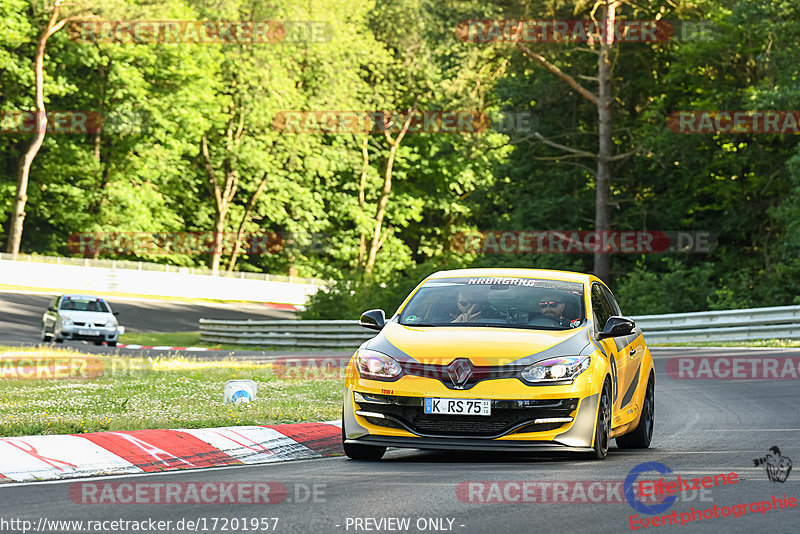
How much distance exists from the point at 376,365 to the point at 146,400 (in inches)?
192

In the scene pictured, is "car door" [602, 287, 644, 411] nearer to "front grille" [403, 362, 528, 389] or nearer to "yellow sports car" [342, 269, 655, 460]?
"yellow sports car" [342, 269, 655, 460]

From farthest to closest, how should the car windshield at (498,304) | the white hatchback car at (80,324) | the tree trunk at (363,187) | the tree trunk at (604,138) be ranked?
the tree trunk at (363,187)
the tree trunk at (604,138)
the white hatchback car at (80,324)
the car windshield at (498,304)

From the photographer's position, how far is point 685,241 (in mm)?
41438

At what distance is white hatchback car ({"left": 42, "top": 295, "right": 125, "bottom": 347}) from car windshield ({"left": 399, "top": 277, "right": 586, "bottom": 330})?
24.7 metres

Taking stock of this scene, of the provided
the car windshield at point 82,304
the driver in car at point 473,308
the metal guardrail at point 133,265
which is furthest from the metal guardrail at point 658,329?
the driver in car at point 473,308

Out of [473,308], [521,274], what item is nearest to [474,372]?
[473,308]

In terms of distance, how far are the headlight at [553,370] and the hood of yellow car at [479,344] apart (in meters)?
0.06

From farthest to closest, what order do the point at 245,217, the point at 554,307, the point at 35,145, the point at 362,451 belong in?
the point at 245,217, the point at 35,145, the point at 554,307, the point at 362,451

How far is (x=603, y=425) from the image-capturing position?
32.1 ft

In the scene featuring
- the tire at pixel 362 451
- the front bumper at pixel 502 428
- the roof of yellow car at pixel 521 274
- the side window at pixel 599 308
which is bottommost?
the tire at pixel 362 451

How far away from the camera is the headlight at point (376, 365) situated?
376 inches

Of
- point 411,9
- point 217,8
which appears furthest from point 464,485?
point 411,9

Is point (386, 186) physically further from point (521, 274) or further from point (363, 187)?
point (521, 274)

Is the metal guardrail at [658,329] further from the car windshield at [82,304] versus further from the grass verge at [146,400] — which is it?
the grass verge at [146,400]
